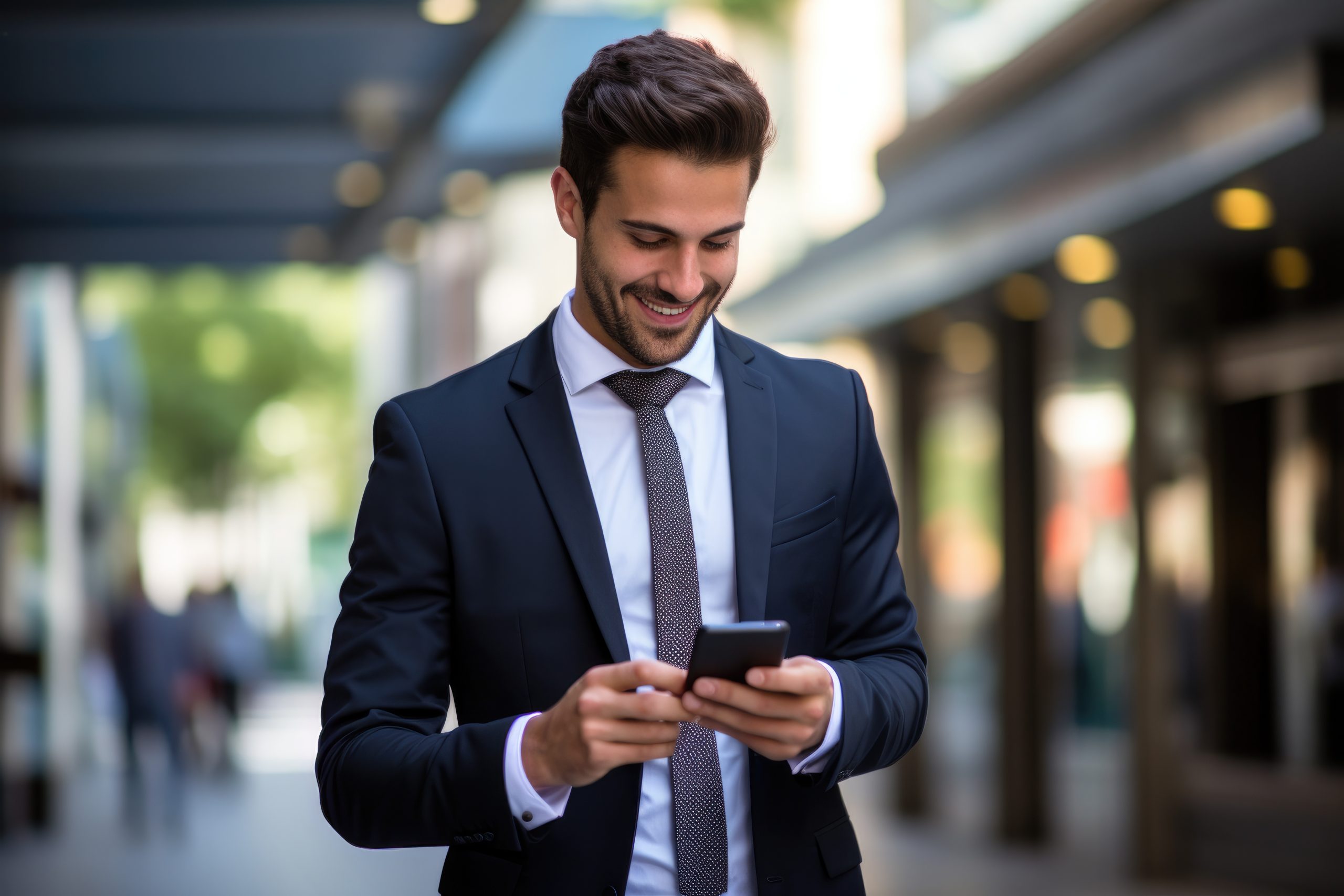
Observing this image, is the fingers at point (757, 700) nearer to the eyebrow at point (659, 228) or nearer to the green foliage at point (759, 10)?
the eyebrow at point (659, 228)

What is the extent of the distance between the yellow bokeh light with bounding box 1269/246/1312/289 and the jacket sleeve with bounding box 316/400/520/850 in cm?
860

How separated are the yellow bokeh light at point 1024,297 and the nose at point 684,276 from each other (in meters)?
8.34

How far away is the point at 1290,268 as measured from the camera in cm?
998

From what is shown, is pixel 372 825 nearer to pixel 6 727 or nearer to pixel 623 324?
pixel 623 324

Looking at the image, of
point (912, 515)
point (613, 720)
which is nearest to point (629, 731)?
point (613, 720)

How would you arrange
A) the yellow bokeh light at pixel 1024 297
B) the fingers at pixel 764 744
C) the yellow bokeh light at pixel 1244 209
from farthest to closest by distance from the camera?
the yellow bokeh light at pixel 1024 297 → the yellow bokeh light at pixel 1244 209 → the fingers at pixel 764 744

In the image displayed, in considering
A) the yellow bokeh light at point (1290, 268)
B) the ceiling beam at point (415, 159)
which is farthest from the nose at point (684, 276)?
the yellow bokeh light at point (1290, 268)

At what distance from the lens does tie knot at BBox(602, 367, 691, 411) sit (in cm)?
235

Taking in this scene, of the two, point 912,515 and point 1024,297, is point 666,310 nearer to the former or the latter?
point 1024,297

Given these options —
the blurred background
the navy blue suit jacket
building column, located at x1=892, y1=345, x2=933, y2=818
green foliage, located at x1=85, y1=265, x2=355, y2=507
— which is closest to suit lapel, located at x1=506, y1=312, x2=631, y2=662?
the navy blue suit jacket

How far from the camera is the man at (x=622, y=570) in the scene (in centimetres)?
210

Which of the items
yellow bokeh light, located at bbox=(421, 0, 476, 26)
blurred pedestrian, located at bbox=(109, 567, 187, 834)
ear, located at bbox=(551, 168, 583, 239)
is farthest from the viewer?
blurred pedestrian, located at bbox=(109, 567, 187, 834)

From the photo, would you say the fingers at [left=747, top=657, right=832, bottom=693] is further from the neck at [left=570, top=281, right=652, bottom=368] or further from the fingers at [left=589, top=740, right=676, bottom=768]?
the neck at [left=570, top=281, right=652, bottom=368]

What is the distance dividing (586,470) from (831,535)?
366 mm
